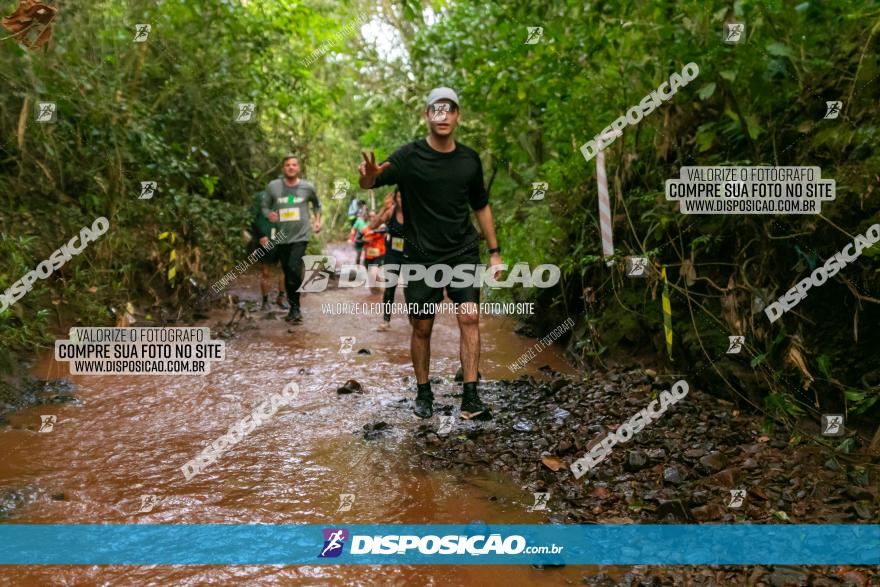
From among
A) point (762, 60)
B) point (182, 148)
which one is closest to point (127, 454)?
point (762, 60)

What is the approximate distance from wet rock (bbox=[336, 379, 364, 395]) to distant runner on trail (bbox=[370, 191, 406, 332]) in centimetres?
126

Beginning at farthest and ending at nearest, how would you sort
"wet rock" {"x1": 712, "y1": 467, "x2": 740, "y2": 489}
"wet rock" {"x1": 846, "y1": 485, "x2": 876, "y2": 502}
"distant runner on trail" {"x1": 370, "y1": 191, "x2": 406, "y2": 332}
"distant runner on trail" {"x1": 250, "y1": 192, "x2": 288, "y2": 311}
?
"distant runner on trail" {"x1": 250, "y1": 192, "x2": 288, "y2": 311} → "distant runner on trail" {"x1": 370, "y1": 191, "x2": 406, "y2": 332} → "wet rock" {"x1": 712, "y1": 467, "x2": 740, "y2": 489} → "wet rock" {"x1": 846, "y1": 485, "x2": 876, "y2": 502}

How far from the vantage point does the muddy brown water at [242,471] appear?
3035 mm

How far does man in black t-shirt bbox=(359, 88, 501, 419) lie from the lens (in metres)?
4.96

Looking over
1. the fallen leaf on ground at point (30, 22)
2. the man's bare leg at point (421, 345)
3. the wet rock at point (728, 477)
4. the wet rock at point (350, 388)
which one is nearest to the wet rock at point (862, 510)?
the wet rock at point (728, 477)

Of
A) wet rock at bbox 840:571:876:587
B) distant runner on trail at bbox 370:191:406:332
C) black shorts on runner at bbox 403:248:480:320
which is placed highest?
distant runner on trail at bbox 370:191:406:332

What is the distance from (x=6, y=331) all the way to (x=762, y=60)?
650cm

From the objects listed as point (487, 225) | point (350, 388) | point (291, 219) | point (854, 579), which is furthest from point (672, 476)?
point (291, 219)

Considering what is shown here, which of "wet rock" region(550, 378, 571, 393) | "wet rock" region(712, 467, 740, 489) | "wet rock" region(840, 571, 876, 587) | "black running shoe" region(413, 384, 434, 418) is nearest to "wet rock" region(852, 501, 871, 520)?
"wet rock" region(840, 571, 876, 587)

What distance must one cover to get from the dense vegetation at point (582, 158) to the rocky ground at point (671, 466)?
405mm

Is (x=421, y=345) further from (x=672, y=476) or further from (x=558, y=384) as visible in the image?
(x=672, y=476)

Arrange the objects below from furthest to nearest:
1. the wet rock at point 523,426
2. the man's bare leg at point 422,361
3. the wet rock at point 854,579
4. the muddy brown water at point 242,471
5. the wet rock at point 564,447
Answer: the man's bare leg at point 422,361
the wet rock at point 523,426
the wet rock at point 564,447
the muddy brown water at point 242,471
the wet rock at point 854,579

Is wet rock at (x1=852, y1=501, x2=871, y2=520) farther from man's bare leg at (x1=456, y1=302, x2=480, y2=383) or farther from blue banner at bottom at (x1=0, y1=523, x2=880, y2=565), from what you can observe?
man's bare leg at (x1=456, y1=302, x2=480, y2=383)

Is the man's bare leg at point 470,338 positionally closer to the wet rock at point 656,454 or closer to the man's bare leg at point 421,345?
the man's bare leg at point 421,345
